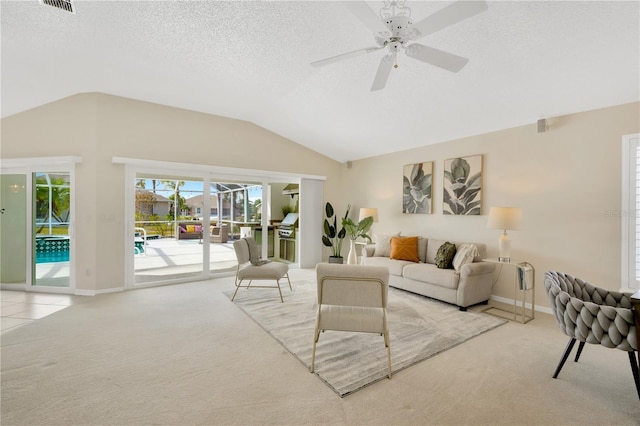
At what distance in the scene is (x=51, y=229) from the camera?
4.89 m

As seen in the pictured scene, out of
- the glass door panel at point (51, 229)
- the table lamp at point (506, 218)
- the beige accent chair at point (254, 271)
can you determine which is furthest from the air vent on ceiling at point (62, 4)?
the table lamp at point (506, 218)

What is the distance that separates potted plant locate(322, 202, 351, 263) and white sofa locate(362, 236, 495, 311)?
1886 millimetres

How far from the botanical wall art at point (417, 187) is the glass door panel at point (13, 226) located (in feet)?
22.3

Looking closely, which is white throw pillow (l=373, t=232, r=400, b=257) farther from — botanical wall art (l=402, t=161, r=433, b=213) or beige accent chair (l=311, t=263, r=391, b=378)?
beige accent chair (l=311, t=263, r=391, b=378)

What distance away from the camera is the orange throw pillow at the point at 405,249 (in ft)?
17.1

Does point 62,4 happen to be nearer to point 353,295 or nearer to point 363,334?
point 353,295

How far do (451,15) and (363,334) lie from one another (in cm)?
300

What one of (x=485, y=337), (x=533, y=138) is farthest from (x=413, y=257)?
(x=533, y=138)

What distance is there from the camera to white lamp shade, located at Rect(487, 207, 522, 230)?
3.81 meters

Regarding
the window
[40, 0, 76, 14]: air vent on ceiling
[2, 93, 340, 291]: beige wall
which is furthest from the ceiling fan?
[2, 93, 340, 291]: beige wall

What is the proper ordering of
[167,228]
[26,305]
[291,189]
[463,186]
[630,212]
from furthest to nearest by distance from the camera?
[291,189], [167,228], [463,186], [26,305], [630,212]

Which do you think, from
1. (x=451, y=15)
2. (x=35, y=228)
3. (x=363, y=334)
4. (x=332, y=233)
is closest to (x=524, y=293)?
(x=363, y=334)

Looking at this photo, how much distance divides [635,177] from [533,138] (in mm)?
1211

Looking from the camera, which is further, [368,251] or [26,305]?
[368,251]
